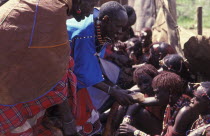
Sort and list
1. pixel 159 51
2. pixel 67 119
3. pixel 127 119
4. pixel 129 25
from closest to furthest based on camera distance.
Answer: pixel 67 119
pixel 127 119
pixel 159 51
pixel 129 25

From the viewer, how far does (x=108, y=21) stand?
3330mm

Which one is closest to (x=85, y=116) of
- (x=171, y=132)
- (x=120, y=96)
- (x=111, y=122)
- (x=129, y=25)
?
(x=120, y=96)

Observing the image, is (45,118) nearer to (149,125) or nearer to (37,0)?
(37,0)

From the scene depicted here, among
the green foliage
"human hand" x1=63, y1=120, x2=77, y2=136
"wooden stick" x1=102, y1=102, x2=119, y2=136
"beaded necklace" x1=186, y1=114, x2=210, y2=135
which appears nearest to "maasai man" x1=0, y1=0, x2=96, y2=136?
"human hand" x1=63, y1=120, x2=77, y2=136

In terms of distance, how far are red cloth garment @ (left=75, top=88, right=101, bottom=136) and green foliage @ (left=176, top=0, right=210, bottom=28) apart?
721cm

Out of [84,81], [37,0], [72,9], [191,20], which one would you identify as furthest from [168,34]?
[191,20]

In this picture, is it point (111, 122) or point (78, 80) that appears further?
point (111, 122)

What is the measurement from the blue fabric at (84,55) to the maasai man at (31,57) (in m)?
0.48

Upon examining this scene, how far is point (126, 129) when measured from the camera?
3.70 m

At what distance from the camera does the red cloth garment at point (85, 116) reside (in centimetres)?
344

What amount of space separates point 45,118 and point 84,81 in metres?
0.48

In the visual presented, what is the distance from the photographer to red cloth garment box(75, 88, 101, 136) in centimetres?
344

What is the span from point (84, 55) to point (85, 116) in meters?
0.60

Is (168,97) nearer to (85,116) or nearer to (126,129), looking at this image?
(126,129)
